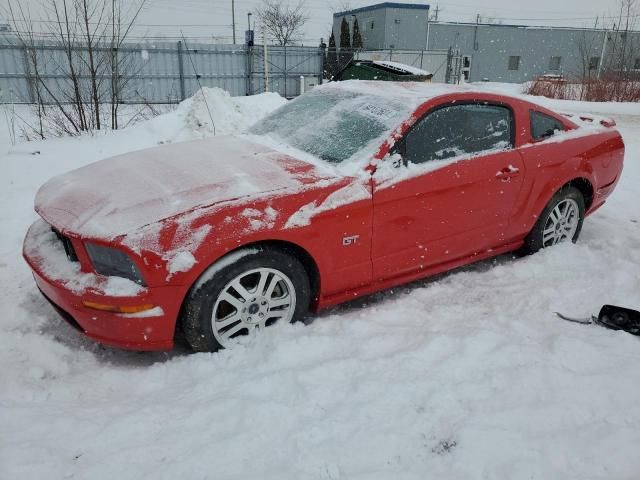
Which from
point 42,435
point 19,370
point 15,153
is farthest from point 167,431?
point 15,153

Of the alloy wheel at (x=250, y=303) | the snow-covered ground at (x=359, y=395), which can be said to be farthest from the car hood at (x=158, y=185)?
the snow-covered ground at (x=359, y=395)

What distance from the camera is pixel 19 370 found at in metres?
2.65

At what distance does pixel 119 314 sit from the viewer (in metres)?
2.48

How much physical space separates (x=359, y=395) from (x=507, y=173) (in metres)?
2.06

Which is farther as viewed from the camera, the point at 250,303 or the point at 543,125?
the point at 543,125

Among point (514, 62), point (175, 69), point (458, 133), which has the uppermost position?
point (514, 62)

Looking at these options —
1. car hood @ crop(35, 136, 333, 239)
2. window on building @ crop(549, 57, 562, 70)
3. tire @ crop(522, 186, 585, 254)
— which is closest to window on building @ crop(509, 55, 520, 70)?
window on building @ crop(549, 57, 562, 70)

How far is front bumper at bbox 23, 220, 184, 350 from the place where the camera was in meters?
2.46

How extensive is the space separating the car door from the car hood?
Answer: 0.52 m

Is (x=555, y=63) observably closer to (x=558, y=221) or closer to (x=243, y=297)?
(x=558, y=221)

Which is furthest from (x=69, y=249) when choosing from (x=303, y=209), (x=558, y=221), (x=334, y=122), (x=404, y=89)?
(x=558, y=221)

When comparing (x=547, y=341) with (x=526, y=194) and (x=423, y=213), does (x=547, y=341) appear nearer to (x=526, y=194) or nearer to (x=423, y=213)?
(x=423, y=213)

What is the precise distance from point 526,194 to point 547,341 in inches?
52.3

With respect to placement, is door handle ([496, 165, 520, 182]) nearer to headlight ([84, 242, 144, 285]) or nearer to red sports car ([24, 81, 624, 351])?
red sports car ([24, 81, 624, 351])
